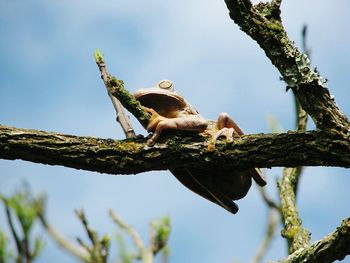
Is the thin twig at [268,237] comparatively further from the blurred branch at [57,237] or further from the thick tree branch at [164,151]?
the thick tree branch at [164,151]

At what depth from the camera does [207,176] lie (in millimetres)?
5094

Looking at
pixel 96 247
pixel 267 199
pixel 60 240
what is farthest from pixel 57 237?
pixel 267 199

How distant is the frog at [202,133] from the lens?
4812 mm

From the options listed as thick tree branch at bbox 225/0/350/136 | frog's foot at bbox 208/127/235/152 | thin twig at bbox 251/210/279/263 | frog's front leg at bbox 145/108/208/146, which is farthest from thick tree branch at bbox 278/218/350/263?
thin twig at bbox 251/210/279/263

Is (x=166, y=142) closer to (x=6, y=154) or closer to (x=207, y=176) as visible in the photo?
(x=207, y=176)

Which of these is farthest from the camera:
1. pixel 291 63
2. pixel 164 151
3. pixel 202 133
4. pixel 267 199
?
pixel 267 199

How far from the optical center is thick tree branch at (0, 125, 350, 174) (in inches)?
174

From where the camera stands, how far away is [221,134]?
4.70 m

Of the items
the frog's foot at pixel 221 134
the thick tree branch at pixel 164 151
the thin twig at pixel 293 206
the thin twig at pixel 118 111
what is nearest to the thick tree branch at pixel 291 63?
the thick tree branch at pixel 164 151

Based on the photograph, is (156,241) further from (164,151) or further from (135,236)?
(164,151)

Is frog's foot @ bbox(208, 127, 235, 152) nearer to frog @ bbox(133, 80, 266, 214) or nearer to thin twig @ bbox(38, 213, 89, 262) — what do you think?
frog @ bbox(133, 80, 266, 214)

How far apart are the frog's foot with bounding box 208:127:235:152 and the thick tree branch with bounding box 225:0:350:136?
0.59 meters

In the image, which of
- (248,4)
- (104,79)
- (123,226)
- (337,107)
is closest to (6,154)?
(104,79)

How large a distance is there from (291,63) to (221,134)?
0.75 m
